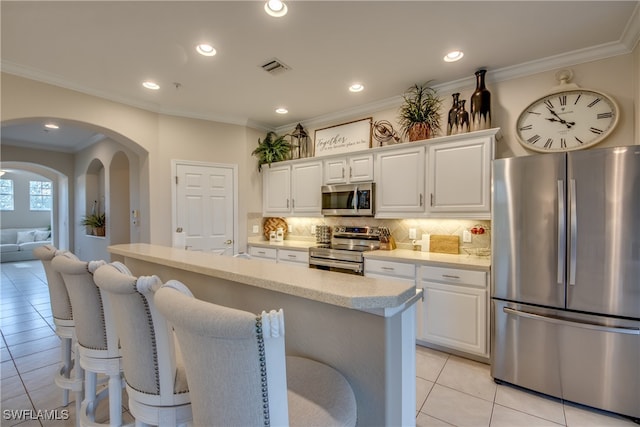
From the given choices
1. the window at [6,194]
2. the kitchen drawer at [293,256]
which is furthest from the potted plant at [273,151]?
the window at [6,194]

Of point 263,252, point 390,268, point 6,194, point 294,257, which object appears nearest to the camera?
point 390,268

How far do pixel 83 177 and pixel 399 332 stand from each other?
294 inches

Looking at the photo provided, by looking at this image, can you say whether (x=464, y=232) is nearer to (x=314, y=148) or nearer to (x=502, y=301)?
(x=502, y=301)

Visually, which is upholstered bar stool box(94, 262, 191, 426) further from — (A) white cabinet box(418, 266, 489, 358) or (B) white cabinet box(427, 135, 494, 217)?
(B) white cabinet box(427, 135, 494, 217)

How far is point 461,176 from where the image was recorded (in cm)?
292

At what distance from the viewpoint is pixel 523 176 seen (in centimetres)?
227

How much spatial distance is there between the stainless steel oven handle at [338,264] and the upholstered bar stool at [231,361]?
2.43m

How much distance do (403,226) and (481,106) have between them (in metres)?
1.53

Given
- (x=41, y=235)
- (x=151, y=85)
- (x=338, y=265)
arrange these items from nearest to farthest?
1. (x=151, y=85)
2. (x=338, y=265)
3. (x=41, y=235)

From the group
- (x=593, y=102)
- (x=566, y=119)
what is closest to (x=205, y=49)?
(x=566, y=119)

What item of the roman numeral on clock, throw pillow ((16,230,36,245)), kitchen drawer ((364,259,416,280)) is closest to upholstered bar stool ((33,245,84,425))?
kitchen drawer ((364,259,416,280))

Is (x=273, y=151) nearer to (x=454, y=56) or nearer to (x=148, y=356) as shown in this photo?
(x=454, y=56)

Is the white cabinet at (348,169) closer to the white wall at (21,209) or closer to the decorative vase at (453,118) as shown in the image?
the decorative vase at (453,118)

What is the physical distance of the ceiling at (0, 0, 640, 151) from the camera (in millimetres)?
2045
